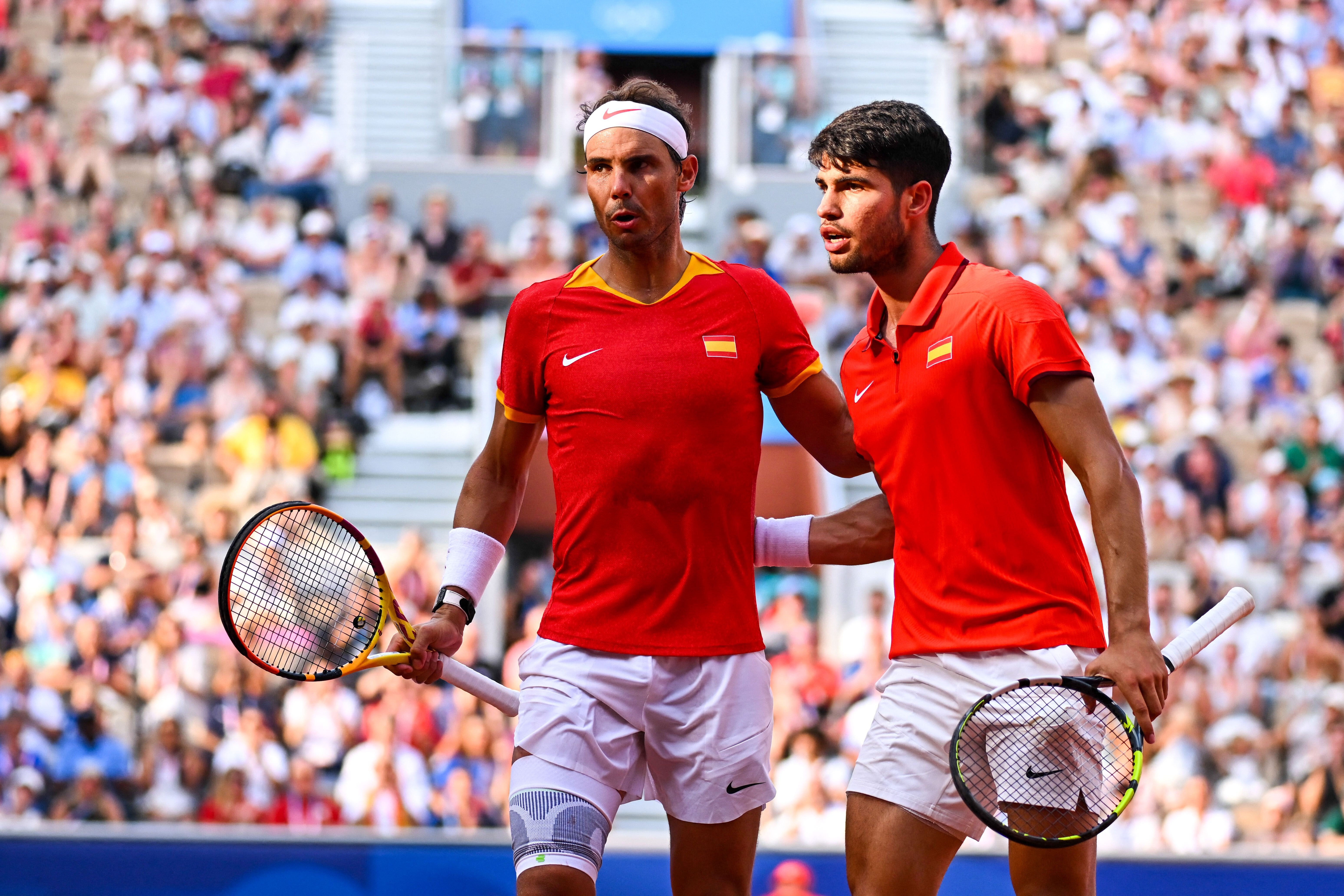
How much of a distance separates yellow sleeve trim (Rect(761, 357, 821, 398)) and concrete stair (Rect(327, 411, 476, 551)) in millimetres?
8278

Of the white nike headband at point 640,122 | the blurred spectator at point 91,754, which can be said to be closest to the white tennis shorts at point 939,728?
the white nike headband at point 640,122

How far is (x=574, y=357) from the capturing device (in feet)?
13.4

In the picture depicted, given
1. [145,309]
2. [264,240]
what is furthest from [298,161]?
[145,309]

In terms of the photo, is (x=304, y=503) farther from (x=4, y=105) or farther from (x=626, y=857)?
(x=4, y=105)

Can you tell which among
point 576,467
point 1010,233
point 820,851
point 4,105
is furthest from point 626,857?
point 4,105

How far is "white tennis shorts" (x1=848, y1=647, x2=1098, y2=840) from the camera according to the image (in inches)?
148

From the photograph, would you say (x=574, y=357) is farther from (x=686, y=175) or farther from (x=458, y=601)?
(x=458, y=601)

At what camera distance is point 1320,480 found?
1224 cm

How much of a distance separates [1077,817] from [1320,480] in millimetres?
9404

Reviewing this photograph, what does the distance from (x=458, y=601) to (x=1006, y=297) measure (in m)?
1.53

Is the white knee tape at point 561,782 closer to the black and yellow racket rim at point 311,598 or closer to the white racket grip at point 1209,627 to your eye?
the black and yellow racket rim at point 311,598

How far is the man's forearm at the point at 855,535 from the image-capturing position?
4.24m

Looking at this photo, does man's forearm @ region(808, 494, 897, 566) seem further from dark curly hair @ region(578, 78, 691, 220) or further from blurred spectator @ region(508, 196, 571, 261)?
blurred spectator @ region(508, 196, 571, 261)

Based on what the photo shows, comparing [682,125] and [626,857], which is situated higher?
[682,125]
